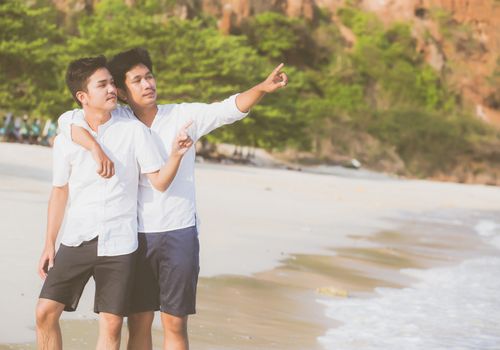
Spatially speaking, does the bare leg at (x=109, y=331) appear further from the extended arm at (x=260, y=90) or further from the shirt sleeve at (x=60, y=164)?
the extended arm at (x=260, y=90)

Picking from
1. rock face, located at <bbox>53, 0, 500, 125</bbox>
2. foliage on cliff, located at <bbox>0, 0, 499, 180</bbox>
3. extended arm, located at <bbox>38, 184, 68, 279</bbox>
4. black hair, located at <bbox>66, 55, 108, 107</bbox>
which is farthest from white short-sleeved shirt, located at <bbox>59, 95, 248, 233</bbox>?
rock face, located at <bbox>53, 0, 500, 125</bbox>

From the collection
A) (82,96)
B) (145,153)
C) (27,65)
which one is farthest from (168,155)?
(27,65)

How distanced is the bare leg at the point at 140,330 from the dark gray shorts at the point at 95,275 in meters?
0.19

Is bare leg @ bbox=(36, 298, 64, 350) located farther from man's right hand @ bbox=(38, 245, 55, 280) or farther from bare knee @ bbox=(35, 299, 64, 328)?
man's right hand @ bbox=(38, 245, 55, 280)

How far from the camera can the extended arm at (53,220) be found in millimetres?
3992

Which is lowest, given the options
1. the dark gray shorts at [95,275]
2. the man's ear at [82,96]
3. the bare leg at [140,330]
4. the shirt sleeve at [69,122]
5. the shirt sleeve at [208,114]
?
the bare leg at [140,330]

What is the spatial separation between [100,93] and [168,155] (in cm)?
37

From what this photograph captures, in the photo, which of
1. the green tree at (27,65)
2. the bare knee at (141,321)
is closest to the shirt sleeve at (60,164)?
the bare knee at (141,321)

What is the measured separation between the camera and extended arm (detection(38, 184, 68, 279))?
3992 millimetres

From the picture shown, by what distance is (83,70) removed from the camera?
3.98 m

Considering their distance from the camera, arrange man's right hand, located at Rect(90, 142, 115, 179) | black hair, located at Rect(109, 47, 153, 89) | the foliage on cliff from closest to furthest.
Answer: man's right hand, located at Rect(90, 142, 115, 179) → black hair, located at Rect(109, 47, 153, 89) → the foliage on cliff

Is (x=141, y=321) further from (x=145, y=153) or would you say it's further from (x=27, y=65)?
(x=27, y=65)

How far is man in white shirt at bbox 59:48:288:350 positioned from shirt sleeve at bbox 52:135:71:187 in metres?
0.07

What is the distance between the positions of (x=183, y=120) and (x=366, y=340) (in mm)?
2850
